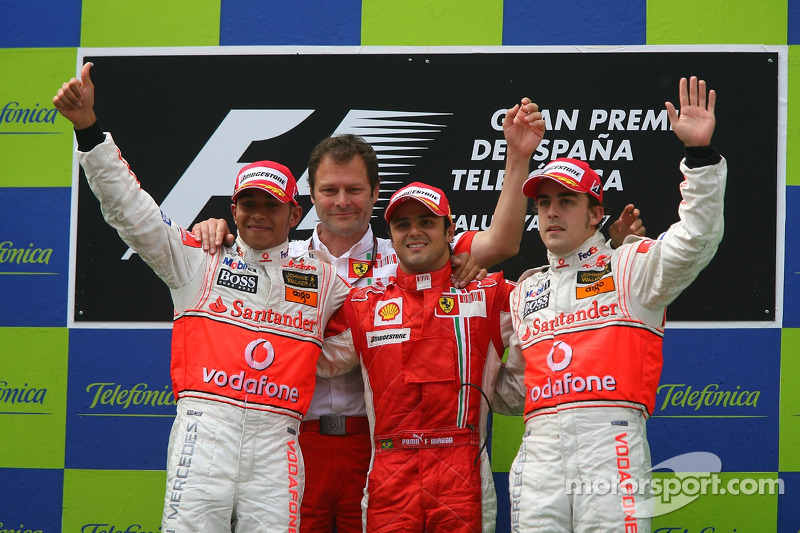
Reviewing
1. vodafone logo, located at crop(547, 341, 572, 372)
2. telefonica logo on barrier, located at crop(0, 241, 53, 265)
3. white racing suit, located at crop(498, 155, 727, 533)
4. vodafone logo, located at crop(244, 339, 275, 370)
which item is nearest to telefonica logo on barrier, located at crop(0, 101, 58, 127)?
telefonica logo on barrier, located at crop(0, 241, 53, 265)

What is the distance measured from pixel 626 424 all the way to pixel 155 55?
9.11ft

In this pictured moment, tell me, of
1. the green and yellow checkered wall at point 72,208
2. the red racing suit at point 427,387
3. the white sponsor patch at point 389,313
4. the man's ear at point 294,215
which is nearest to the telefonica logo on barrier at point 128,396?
the green and yellow checkered wall at point 72,208

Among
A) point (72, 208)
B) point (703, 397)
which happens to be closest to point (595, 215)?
point (703, 397)

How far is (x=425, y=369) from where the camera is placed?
2.88m

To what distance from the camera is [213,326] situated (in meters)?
2.83

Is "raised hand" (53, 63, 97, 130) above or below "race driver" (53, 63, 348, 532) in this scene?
above

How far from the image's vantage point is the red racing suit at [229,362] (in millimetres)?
2660

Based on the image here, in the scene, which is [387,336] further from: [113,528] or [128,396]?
[113,528]

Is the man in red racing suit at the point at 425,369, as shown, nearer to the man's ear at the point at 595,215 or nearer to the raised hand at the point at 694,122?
the man's ear at the point at 595,215

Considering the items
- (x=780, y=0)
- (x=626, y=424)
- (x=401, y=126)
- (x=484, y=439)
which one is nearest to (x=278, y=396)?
(x=484, y=439)

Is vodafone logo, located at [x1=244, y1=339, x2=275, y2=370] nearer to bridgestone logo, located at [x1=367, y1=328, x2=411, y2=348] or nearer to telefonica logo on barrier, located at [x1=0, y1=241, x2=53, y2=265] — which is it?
bridgestone logo, located at [x1=367, y1=328, x2=411, y2=348]

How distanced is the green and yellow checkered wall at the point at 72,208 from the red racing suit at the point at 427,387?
0.93 metres

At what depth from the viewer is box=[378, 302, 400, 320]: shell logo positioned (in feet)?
9.80

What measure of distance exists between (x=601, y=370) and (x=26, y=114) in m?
3.02
